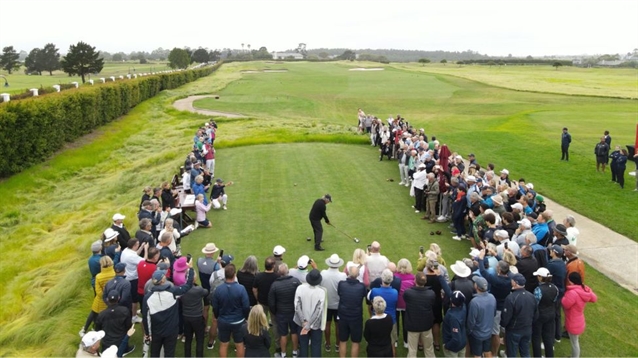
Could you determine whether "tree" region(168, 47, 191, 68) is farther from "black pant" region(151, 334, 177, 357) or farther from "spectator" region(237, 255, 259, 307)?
"black pant" region(151, 334, 177, 357)

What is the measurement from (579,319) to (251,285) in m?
5.68

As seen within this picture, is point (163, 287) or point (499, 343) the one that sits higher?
point (163, 287)

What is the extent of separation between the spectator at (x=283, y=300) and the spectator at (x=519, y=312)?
3471 millimetres

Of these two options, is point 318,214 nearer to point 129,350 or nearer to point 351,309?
point 351,309

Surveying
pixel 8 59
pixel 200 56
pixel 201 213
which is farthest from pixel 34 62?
pixel 201 213

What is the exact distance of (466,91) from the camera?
58.4m

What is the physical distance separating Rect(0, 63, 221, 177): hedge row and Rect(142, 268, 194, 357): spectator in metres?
17.2

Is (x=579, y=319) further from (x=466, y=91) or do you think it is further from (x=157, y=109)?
(x=466, y=91)

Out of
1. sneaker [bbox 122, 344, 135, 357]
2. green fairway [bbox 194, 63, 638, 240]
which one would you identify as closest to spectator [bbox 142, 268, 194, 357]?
sneaker [bbox 122, 344, 135, 357]

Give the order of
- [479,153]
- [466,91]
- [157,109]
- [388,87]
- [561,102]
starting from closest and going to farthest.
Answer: [479,153] < [157,109] < [561,102] < [466,91] < [388,87]

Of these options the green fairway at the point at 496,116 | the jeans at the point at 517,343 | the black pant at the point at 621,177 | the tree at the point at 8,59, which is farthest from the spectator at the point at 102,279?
the tree at the point at 8,59

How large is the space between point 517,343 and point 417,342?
1.64 meters

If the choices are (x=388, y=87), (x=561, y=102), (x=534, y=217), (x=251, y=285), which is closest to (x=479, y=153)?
(x=534, y=217)

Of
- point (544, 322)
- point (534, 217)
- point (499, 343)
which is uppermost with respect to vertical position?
A: point (534, 217)
